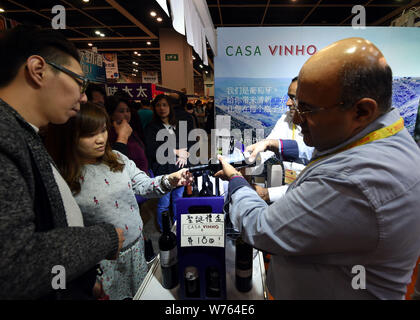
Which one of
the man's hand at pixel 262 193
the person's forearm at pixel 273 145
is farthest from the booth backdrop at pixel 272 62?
the man's hand at pixel 262 193

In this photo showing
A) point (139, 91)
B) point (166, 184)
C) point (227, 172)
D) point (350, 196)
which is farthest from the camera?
point (139, 91)

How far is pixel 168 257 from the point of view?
97 cm

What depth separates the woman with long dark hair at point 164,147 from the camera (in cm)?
310

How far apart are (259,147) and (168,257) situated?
106 cm

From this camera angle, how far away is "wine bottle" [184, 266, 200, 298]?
3.01 ft

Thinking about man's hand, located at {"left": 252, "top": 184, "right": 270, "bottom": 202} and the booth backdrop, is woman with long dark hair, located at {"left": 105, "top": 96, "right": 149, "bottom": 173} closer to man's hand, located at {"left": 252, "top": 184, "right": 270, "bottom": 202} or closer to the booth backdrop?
the booth backdrop

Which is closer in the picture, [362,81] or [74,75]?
[362,81]

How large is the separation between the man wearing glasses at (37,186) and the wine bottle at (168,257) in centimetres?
24

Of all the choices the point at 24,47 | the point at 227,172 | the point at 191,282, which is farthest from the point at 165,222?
the point at 24,47

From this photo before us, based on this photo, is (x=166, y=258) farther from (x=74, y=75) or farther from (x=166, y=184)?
(x=74, y=75)

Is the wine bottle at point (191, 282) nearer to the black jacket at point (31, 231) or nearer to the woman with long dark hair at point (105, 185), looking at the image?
the black jacket at point (31, 231)

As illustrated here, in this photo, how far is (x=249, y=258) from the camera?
964 mm

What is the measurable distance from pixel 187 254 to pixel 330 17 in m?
7.26
